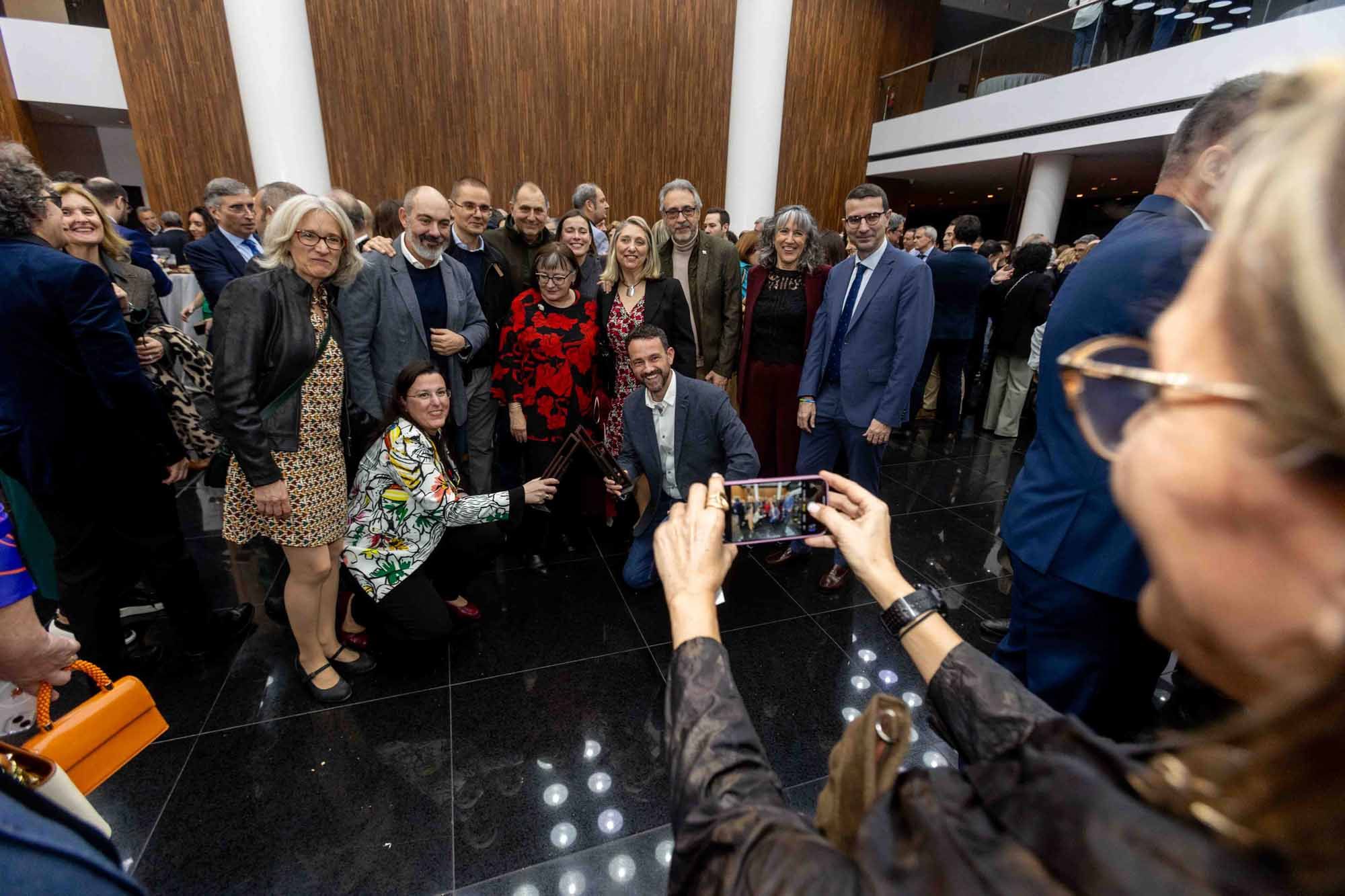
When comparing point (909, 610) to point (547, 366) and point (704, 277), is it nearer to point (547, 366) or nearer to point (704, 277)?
point (547, 366)

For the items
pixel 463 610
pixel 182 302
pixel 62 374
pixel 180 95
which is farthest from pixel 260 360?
pixel 180 95

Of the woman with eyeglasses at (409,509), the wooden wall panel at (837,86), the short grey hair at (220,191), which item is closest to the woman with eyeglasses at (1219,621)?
the woman with eyeglasses at (409,509)

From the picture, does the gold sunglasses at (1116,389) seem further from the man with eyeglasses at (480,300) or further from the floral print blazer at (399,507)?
the man with eyeglasses at (480,300)

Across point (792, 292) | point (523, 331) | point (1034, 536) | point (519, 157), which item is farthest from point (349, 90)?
point (1034, 536)

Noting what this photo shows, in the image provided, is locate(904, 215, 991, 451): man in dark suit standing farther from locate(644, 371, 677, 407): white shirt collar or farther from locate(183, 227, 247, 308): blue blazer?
locate(183, 227, 247, 308): blue blazer

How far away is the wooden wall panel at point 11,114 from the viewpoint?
7750mm

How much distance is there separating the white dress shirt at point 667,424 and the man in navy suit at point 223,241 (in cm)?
236

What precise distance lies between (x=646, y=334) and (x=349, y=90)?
6.94 metres

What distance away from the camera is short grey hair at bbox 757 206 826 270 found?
3.11m

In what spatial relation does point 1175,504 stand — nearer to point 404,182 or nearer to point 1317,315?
point 1317,315

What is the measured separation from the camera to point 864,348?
279 cm

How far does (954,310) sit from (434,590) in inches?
185

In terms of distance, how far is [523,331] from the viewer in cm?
315

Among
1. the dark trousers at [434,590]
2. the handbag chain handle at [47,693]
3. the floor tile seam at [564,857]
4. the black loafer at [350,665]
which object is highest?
the handbag chain handle at [47,693]
